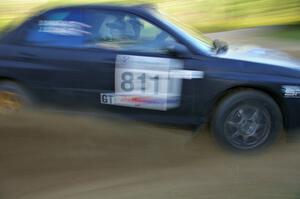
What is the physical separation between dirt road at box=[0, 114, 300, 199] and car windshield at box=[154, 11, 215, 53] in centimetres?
89

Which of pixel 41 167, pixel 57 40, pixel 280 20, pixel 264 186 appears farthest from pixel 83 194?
pixel 280 20

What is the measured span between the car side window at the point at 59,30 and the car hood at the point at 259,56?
1449 mm

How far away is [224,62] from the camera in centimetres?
553

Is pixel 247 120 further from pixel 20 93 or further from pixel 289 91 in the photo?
pixel 20 93

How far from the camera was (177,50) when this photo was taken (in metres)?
5.50

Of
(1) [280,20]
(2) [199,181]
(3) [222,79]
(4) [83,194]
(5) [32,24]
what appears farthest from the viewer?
(1) [280,20]

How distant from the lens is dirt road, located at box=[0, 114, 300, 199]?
13.8 feet

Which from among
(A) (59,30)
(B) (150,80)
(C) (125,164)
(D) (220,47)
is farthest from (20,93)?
(D) (220,47)

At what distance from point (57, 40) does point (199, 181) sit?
7.39 feet

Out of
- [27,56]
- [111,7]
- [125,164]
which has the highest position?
[111,7]

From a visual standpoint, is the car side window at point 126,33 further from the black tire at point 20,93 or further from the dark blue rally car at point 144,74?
the black tire at point 20,93

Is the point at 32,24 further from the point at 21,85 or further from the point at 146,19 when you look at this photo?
the point at 146,19

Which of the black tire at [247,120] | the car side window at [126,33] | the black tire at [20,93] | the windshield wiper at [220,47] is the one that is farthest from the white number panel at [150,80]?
the black tire at [20,93]

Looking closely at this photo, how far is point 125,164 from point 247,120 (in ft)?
4.41
